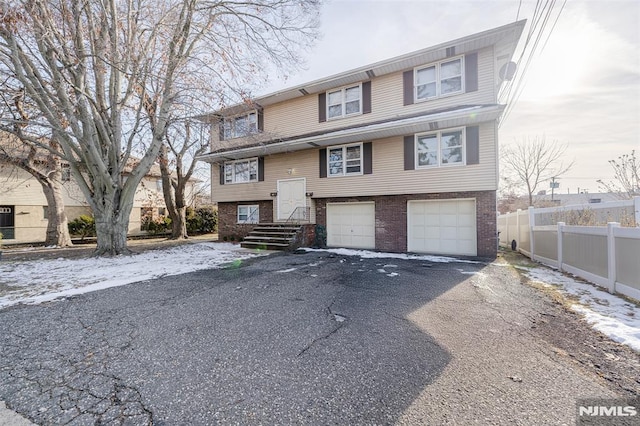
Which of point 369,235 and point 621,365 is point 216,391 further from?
point 369,235

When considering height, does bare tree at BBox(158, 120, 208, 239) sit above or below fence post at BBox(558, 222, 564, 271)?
above

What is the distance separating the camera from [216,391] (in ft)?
7.39

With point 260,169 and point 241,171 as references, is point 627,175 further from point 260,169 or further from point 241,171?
point 241,171

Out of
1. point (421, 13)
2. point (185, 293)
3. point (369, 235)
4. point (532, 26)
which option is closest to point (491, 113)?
point (532, 26)

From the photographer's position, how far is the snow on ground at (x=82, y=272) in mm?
5227

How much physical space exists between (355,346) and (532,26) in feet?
32.3

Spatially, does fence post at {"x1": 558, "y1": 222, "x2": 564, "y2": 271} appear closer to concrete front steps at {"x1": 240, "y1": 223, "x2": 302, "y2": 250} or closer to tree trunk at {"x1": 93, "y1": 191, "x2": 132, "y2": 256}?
concrete front steps at {"x1": 240, "y1": 223, "x2": 302, "y2": 250}

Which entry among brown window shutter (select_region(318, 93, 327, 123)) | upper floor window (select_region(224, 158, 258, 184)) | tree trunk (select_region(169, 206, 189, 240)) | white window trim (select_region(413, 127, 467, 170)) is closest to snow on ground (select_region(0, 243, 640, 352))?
white window trim (select_region(413, 127, 467, 170))

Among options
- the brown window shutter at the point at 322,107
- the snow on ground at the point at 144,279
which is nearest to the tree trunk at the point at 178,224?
the snow on ground at the point at 144,279

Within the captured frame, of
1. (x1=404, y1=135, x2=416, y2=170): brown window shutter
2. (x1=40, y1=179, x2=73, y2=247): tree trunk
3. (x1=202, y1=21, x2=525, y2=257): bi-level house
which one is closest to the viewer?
(x1=202, y1=21, x2=525, y2=257): bi-level house

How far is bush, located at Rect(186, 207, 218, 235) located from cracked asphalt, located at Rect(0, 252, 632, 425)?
17.4 m

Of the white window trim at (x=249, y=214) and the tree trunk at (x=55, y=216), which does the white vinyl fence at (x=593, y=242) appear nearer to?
the white window trim at (x=249, y=214)

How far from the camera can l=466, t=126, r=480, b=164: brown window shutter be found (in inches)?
382

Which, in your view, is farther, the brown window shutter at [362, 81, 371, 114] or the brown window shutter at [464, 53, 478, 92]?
the brown window shutter at [362, 81, 371, 114]
